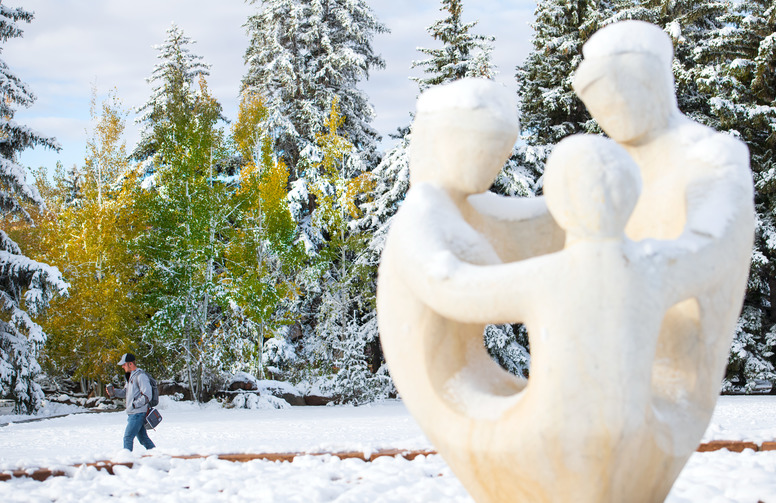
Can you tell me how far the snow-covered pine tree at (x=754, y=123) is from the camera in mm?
16422

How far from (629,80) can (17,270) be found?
12833mm

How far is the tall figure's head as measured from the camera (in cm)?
271

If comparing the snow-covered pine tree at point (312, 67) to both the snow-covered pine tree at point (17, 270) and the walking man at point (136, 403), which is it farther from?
the walking man at point (136, 403)

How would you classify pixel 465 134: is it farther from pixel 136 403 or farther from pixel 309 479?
pixel 136 403

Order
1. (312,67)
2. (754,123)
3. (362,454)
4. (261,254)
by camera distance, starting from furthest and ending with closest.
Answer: (312,67), (261,254), (754,123), (362,454)

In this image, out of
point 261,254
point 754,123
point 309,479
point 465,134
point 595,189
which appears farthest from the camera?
point 261,254

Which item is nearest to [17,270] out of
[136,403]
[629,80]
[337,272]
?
[136,403]

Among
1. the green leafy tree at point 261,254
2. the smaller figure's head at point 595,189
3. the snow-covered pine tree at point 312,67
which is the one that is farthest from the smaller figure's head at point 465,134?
the snow-covered pine tree at point 312,67

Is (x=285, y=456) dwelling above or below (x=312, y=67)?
below

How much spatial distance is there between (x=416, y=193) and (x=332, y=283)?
1655 centimetres

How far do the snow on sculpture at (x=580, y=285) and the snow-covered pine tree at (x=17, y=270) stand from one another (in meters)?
12.2

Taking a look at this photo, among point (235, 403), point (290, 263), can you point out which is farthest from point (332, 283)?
point (235, 403)

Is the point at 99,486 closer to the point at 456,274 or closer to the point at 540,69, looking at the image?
the point at 456,274

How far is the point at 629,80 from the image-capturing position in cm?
271
